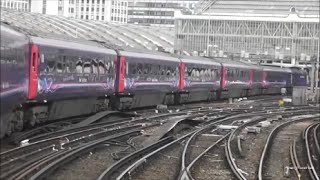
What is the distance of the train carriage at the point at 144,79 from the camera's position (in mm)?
29625

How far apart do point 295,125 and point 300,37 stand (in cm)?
10214

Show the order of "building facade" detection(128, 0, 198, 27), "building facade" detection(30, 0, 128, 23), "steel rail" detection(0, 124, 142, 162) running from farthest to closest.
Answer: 1. "building facade" detection(128, 0, 198, 27)
2. "building facade" detection(30, 0, 128, 23)
3. "steel rail" detection(0, 124, 142, 162)

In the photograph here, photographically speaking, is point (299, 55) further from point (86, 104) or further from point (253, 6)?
point (86, 104)

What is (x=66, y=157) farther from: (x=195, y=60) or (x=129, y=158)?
(x=195, y=60)

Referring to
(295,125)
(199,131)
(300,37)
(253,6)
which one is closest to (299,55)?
(300,37)

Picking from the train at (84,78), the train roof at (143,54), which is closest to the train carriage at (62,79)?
the train at (84,78)

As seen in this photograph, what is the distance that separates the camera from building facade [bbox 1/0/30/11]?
114912mm

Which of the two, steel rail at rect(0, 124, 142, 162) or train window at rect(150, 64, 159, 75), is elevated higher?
train window at rect(150, 64, 159, 75)

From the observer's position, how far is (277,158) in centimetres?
1880

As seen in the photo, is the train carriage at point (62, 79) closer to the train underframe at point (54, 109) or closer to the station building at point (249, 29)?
the train underframe at point (54, 109)

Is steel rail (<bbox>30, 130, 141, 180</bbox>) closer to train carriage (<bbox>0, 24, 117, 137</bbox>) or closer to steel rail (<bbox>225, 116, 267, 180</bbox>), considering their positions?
train carriage (<bbox>0, 24, 117, 137</bbox>)

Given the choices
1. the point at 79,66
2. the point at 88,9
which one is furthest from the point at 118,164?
the point at 88,9

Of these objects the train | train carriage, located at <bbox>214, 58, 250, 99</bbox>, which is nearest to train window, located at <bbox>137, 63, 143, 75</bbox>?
the train

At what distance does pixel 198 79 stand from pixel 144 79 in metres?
12.0
